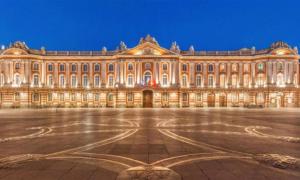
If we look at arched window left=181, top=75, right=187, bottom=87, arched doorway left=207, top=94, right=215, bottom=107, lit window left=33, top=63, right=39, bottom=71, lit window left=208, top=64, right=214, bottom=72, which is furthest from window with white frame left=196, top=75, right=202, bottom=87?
lit window left=33, top=63, right=39, bottom=71

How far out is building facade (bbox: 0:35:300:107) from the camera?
55.7m

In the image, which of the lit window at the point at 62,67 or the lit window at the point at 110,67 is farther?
the lit window at the point at 62,67

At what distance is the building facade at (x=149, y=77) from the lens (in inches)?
2192

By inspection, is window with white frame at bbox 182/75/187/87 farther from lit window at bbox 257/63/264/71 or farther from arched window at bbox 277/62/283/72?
arched window at bbox 277/62/283/72

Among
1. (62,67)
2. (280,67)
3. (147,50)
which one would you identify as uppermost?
(147,50)

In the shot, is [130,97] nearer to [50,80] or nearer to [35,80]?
[50,80]

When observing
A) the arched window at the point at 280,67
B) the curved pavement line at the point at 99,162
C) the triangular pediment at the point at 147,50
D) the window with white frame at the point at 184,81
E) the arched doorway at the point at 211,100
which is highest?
the triangular pediment at the point at 147,50

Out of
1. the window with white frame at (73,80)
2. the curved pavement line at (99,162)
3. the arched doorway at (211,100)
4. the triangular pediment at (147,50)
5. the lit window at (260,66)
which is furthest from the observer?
the window with white frame at (73,80)

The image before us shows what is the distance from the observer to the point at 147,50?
183 feet

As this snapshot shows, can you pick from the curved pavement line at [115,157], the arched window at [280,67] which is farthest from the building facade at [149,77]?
the curved pavement line at [115,157]

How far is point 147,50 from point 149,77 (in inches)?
276

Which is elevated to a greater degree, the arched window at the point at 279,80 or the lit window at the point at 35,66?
the lit window at the point at 35,66

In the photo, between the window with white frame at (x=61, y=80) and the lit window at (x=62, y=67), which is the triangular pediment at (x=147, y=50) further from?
the window with white frame at (x=61, y=80)

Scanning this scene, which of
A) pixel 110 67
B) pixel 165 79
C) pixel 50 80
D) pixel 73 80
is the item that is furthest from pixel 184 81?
pixel 50 80
